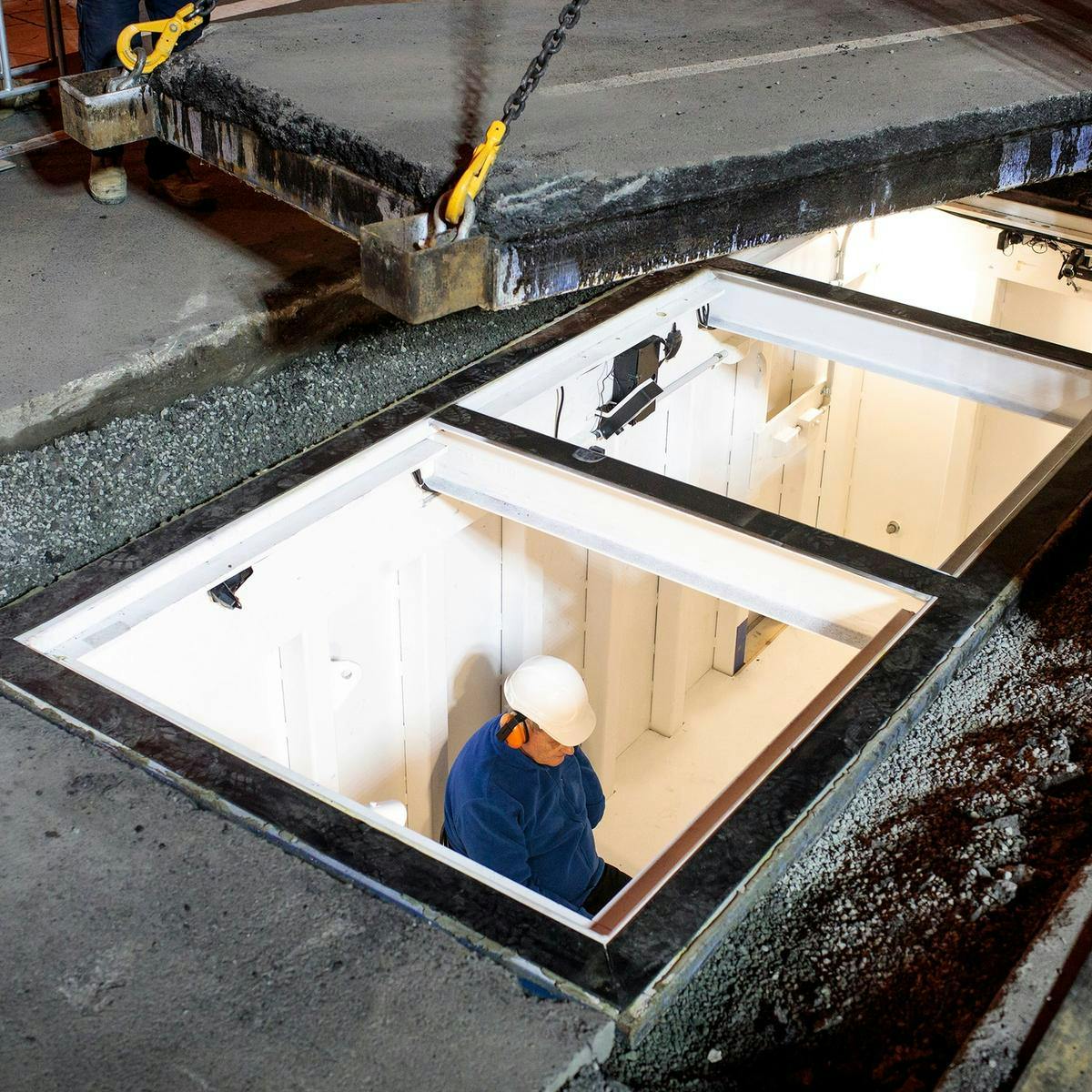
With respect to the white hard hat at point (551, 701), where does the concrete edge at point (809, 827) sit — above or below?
above

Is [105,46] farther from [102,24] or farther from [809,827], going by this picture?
[809,827]

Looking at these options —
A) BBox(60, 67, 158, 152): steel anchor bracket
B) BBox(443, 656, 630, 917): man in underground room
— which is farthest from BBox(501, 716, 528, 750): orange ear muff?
BBox(60, 67, 158, 152): steel anchor bracket

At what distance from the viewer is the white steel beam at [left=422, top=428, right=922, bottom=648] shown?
3324 mm

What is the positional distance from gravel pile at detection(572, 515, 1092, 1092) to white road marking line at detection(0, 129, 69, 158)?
178 inches

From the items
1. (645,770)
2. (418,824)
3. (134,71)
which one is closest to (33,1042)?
(134,71)

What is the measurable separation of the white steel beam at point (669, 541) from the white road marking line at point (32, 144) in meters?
2.71

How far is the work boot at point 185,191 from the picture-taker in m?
4.79

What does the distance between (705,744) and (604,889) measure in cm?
227

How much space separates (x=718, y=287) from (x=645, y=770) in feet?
9.70

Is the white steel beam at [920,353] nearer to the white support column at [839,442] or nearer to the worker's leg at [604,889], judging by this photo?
the worker's leg at [604,889]

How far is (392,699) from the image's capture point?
A: 4.84 m

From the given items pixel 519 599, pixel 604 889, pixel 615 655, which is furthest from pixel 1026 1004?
pixel 615 655

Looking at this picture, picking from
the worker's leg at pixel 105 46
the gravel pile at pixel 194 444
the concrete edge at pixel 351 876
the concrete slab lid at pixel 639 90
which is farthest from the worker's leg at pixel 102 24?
the concrete edge at pixel 351 876

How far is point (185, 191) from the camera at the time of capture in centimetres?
480
